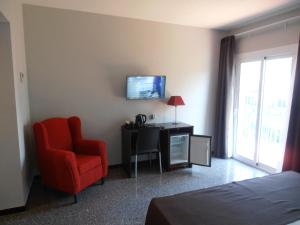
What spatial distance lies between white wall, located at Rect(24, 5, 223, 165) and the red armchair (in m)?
0.35

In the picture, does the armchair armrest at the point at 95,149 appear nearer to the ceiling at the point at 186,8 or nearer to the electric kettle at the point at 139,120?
the electric kettle at the point at 139,120

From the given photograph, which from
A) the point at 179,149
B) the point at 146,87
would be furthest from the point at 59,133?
the point at 179,149

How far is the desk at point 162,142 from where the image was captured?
330cm

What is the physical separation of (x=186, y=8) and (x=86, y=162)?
2.57 meters

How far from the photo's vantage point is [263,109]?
142 inches

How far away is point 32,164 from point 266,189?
3111 millimetres

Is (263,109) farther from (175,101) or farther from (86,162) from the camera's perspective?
(86,162)

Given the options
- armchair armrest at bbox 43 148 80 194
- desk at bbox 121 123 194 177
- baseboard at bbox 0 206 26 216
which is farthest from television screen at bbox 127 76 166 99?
baseboard at bbox 0 206 26 216

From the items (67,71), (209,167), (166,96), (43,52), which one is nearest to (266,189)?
(209,167)

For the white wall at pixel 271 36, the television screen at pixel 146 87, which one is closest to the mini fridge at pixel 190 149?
the television screen at pixel 146 87

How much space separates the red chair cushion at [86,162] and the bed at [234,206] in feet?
4.23

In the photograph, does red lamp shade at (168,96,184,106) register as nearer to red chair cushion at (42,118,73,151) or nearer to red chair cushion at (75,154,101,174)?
red chair cushion at (75,154,101,174)

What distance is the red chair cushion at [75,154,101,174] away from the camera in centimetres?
262

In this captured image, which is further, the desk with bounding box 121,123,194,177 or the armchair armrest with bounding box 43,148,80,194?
the desk with bounding box 121,123,194,177
